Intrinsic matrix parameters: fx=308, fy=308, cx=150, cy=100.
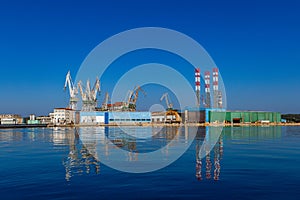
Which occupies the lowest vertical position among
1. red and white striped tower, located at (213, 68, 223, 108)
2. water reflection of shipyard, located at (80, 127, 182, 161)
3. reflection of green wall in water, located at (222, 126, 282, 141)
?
reflection of green wall in water, located at (222, 126, 282, 141)

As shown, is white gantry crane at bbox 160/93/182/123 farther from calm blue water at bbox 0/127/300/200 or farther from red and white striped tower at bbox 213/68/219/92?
calm blue water at bbox 0/127/300/200

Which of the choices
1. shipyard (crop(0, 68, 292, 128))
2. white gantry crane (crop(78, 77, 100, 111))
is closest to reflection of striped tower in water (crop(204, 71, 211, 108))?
shipyard (crop(0, 68, 292, 128))

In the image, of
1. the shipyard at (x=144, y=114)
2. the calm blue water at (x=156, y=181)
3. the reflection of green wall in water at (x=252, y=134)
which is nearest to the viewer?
the calm blue water at (x=156, y=181)

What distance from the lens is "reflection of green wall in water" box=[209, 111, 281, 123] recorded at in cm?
14912

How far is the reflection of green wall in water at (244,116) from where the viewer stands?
149m

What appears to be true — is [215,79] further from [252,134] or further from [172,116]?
[252,134]

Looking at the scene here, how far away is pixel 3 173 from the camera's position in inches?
558

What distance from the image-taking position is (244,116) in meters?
160

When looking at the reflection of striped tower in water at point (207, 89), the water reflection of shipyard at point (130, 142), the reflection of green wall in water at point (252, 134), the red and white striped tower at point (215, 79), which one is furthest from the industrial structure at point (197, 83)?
the water reflection of shipyard at point (130, 142)

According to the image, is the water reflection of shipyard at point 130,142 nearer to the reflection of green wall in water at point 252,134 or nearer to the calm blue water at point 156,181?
the calm blue water at point 156,181

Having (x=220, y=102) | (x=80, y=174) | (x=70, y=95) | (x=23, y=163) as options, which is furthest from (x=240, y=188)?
(x=220, y=102)

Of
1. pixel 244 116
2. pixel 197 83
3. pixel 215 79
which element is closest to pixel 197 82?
pixel 197 83

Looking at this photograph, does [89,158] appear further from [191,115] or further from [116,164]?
[191,115]

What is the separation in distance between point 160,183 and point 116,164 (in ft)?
16.3
